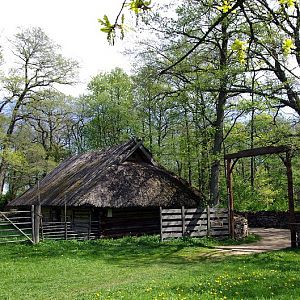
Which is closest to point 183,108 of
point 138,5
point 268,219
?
point 268,219

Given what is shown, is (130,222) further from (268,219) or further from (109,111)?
(109,111)

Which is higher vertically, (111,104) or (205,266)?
(111,104)

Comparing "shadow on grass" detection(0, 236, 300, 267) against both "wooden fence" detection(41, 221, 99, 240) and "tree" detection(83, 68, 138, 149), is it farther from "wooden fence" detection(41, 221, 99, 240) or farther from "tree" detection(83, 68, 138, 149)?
"tree" detection(83, 68, 138, 149)

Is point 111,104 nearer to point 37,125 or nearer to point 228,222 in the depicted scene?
point 37,125

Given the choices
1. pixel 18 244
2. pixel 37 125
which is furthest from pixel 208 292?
pixel 37 125

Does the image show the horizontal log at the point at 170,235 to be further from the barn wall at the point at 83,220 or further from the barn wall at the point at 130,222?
the barn wall at the point at 83,220

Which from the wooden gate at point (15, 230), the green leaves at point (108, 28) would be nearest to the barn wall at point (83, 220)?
the wooden gate at point (15, 230)

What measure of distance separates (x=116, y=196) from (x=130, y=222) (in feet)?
6.07

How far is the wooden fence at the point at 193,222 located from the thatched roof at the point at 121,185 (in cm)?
229

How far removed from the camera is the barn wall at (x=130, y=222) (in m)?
20.3

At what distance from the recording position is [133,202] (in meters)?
20.1

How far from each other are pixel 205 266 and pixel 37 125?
34138 millimetres

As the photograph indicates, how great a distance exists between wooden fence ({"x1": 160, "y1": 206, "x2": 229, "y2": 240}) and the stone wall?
6.17 metres

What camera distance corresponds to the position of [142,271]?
11.8 m
